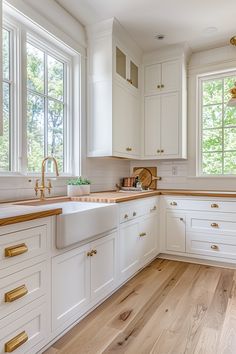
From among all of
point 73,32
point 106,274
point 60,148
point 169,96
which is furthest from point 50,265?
point 169,96

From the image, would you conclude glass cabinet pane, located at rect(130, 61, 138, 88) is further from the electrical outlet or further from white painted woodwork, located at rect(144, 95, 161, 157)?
the electrical outlet

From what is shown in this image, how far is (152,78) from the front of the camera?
346cm

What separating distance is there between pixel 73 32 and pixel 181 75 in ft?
4.64

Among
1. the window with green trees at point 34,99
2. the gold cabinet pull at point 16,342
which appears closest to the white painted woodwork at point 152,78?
the window with green trees at point 34,99

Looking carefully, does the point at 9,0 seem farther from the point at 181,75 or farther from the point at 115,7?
the point at 181,75

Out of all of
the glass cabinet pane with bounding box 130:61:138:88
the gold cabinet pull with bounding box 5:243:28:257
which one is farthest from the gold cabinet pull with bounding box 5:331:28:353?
the glass cabinet pane with bounding box 130:61:138:88

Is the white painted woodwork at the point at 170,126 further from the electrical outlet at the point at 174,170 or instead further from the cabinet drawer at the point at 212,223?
the cabinet drawer at the point at 212,223

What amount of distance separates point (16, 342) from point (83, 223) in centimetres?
71

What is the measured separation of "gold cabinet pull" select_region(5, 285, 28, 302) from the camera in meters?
1.24

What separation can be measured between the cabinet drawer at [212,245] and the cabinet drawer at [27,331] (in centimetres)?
198

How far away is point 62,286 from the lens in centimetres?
161

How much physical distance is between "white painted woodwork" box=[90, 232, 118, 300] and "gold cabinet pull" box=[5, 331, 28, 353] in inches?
25.3

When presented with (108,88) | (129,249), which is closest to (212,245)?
(129,249)

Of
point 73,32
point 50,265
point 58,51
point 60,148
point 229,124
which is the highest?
point 73,32
